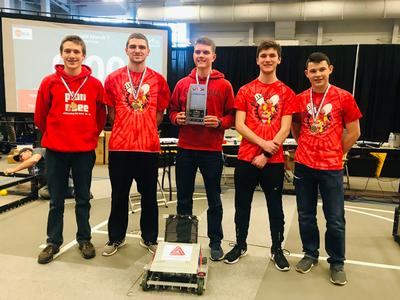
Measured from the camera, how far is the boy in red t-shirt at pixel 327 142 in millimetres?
2225

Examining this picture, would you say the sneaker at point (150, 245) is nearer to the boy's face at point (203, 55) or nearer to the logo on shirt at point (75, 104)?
the logo on shirt at point (75, 104)

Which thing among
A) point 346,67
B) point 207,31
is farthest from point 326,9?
point 207,31

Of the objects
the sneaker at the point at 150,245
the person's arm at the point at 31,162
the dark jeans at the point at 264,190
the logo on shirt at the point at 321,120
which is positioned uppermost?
the logo on shirt at the point at 321,120

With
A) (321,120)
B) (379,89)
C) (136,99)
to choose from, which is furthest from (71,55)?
(379,89)

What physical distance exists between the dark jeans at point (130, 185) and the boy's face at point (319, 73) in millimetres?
1259

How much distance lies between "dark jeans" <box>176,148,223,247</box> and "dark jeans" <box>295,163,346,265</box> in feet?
1.97

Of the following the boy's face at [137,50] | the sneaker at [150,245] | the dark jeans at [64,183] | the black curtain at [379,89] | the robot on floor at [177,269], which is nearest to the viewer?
the robot on floor at [177,269]

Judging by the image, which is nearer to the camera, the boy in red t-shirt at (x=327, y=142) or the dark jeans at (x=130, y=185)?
the boy in red t-shirt at (x=327, y=142)

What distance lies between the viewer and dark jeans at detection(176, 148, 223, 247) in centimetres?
244

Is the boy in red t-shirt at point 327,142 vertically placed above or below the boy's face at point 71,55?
below

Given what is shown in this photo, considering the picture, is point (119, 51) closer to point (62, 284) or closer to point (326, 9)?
point (62, 284)

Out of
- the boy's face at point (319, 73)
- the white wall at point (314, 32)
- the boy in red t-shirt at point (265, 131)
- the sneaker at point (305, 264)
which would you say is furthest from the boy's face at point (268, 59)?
the white wall at point (314, 32)

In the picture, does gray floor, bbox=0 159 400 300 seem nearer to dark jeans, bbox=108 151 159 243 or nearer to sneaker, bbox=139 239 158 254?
sneaker, bbox=139 239 158 254

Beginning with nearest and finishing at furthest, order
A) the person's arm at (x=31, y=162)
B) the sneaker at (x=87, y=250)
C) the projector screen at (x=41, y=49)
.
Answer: the sneaker at (x=87, y=250) < the projector screen at (x=41, y=49) < the person's arm at (x=31, y=162)
